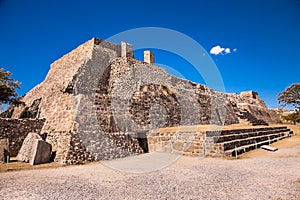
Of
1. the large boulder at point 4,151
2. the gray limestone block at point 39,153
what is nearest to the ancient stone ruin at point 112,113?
the gray limestone block at point 39,153

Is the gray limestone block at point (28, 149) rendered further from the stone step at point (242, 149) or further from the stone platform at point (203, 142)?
the stone step at point (242, 149)

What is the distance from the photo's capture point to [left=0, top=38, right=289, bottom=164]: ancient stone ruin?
30.5 feet

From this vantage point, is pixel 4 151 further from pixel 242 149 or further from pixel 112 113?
pixel 242 149

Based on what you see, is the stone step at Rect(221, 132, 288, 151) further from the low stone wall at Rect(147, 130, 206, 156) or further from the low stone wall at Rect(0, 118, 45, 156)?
the low stone wall at Rect(0, 118, 45, 156)

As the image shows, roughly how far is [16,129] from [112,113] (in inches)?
211

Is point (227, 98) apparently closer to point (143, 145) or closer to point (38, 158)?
point (143, 145)

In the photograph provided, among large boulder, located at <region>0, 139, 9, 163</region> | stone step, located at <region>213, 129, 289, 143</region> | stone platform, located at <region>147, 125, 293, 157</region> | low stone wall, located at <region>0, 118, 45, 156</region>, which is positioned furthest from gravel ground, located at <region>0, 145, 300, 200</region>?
low stone wall, located at <region>0, 118, 45, 156</region>

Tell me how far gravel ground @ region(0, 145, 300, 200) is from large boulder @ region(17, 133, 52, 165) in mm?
1061

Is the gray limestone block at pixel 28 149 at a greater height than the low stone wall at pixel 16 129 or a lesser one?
lesser

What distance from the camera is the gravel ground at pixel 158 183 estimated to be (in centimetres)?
449

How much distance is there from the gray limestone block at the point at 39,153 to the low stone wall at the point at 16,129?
309 centimetres

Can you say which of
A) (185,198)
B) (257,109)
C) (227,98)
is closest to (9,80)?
(185,198)

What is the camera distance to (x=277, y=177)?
579 centimetres

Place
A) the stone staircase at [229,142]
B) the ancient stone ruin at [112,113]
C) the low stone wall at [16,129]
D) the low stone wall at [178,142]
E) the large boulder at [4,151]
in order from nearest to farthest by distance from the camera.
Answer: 1. the large boulder at [4,151]
2. the ancient stone ruin at [112,113]
3. the stone staircase at [229,142]
4. the low stone wall at [16,129]
5. the low stone wall at [178,142]
